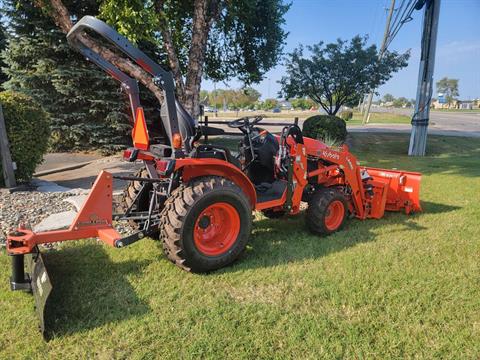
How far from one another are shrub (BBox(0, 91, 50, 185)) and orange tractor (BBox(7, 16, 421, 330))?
3.35m

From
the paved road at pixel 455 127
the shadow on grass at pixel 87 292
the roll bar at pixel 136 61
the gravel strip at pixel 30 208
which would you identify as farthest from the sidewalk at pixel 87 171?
the paved road at pixel 455 127

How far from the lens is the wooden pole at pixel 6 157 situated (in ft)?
19.5

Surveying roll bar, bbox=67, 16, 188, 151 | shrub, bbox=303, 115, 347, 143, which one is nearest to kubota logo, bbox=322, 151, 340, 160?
roll bar, bbox=67, 16, 188, 151

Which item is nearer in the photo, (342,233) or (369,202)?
(342,233)

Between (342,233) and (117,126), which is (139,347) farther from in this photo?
Answer: (117,126)

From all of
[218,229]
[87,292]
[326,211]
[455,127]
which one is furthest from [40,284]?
[455,127]

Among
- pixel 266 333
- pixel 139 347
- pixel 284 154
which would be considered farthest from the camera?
pixel 284 154

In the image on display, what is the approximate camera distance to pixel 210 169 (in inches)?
138

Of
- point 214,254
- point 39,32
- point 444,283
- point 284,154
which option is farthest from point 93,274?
point 39,32

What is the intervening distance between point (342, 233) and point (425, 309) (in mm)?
1679

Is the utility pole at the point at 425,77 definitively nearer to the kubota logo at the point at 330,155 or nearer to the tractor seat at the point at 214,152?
the kubota logo at the point at 330,155

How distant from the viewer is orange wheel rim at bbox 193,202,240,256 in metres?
3.42

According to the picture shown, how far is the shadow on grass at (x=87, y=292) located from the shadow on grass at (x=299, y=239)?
0.88 metres

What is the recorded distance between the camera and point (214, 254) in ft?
11.1
